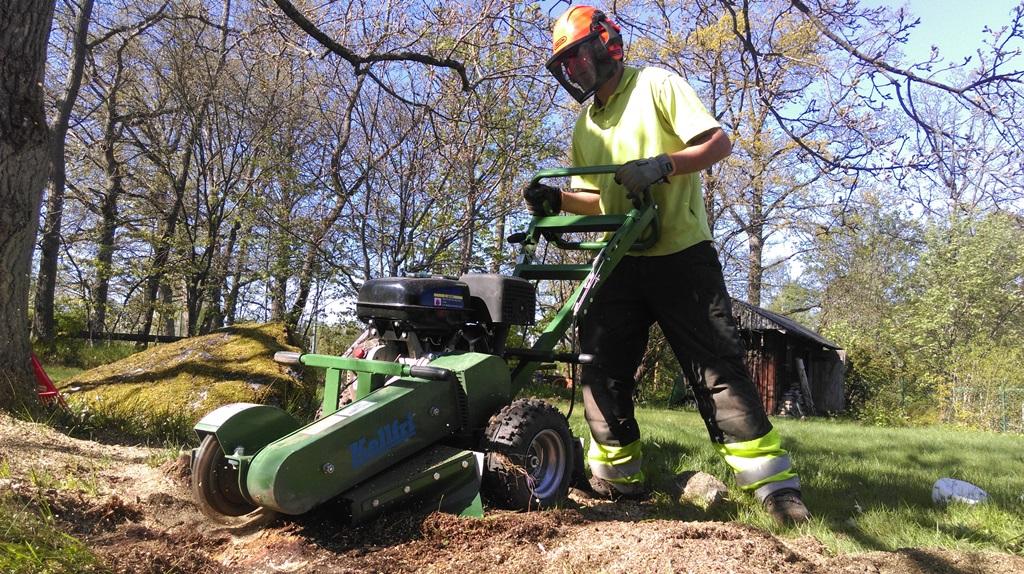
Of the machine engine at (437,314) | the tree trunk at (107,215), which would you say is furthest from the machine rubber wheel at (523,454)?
the tree trunk at (107,215)

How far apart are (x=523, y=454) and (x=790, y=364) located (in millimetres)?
22336

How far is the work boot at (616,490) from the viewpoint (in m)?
3.61

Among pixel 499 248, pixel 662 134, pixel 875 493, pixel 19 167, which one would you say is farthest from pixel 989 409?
pixel 19 167

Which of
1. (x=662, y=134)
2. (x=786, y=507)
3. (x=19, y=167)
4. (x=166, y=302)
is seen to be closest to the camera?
(x=786, y=507)

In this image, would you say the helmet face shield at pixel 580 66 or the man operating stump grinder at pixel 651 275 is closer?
the man operating stump grinder at pixel 651 275

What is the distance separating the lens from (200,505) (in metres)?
2.56

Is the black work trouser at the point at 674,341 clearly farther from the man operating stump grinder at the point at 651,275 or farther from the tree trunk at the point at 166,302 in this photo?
the tree trunk at the point at 166,302

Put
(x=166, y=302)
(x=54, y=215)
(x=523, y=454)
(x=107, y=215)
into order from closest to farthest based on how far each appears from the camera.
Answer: (x=523, y=454), (x=54, y=215), (x=166, y=302), (x=107, y=215)

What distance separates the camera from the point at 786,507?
3.10 m

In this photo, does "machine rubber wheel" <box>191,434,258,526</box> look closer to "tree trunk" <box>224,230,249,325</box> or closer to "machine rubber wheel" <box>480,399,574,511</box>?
"machine rubber wheel" <box>480,399,574,511</box>

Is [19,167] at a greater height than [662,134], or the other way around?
[19,167]

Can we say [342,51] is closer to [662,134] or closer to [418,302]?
[662,134]

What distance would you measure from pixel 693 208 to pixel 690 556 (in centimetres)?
184

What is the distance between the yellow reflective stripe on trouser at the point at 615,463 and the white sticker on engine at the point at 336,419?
1.48 m
